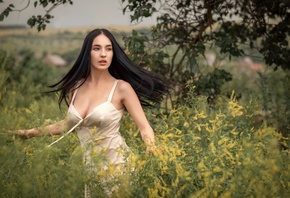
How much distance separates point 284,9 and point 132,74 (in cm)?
290

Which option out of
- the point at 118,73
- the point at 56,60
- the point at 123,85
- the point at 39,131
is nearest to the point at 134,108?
the point at 123,85

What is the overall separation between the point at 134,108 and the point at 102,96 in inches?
10.8

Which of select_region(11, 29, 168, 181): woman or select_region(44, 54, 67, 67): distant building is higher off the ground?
select_region(11, 29, 168, 181): woman

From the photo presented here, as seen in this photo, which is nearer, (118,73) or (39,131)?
(39,131)

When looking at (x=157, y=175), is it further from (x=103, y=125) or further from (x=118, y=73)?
(x=118, y=73)

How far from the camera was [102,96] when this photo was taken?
465 cm

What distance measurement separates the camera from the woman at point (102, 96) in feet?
15.0

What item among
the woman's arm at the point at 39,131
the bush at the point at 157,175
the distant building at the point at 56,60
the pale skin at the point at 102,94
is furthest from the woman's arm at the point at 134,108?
the distant building at the point at 56,60

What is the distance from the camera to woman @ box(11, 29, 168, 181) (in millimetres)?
4559

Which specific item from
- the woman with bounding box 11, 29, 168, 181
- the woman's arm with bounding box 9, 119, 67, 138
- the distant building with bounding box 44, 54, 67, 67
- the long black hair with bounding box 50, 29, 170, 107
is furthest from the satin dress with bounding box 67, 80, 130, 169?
the distant building with bounding box 44, 54, 67, 67

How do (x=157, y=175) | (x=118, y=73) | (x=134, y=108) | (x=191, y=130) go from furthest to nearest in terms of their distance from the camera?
(x=191, y=130)
(x=118, y=73)
(x=134, y=108)
(x=157, y=175)

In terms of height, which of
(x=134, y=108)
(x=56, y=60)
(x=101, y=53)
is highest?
(x=101, y=53)

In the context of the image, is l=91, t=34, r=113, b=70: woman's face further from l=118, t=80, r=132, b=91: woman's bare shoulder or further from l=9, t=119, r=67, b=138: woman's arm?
l=9, t=119, r=67, b=138: woman's arm

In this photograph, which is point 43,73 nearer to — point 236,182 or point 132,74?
point 132,74
